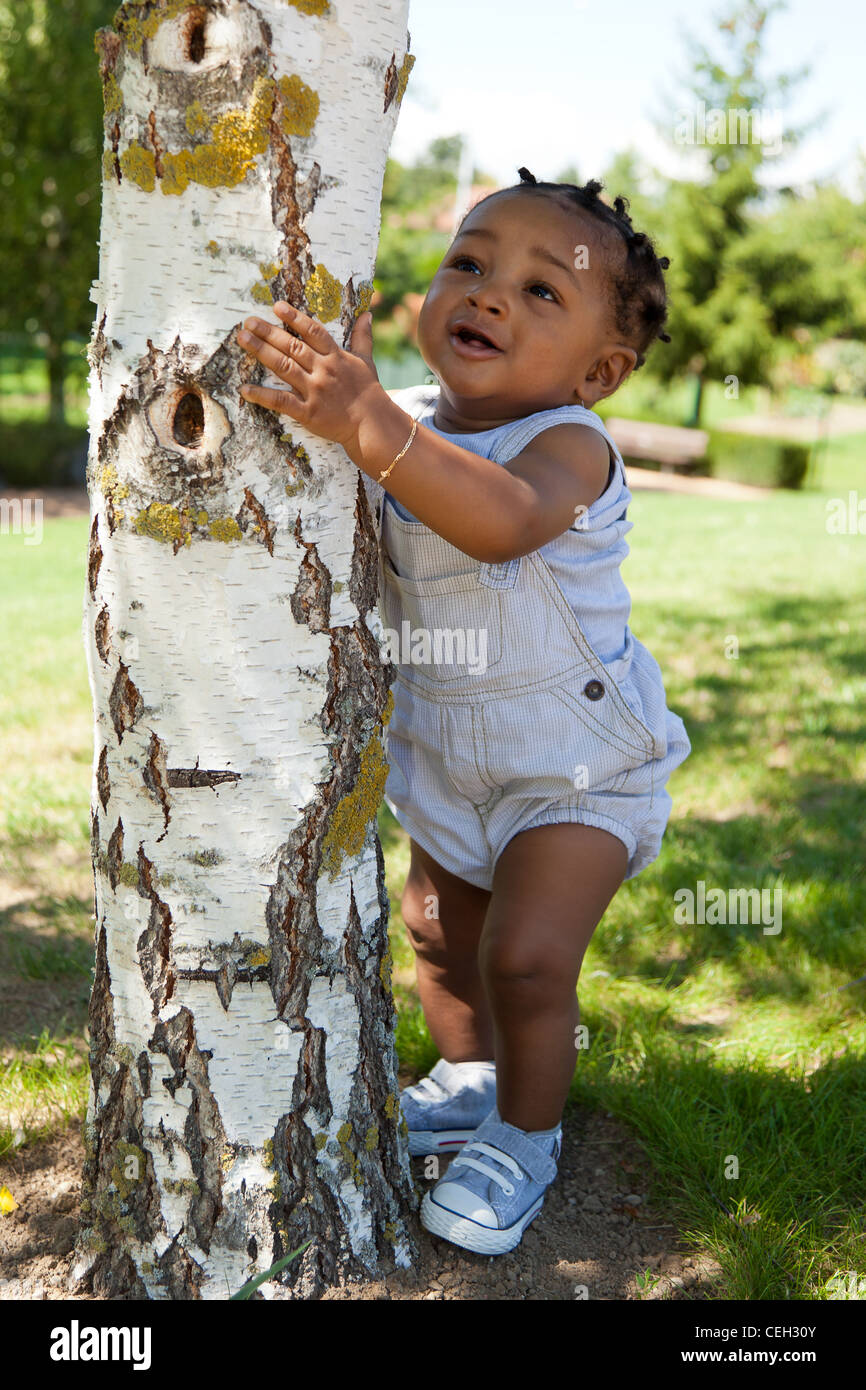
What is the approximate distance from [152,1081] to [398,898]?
1715 millimetres

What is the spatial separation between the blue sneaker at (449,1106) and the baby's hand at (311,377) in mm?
1394

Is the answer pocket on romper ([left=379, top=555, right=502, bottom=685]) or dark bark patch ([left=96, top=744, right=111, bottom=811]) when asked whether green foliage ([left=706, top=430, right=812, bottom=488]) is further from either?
dark bark patch ([left=96, top=744, right=111, bottom=811])

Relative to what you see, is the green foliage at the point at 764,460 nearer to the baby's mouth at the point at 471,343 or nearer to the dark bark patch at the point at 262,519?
the baby's mouth at the point at 471,343

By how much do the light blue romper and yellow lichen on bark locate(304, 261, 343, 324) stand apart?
1.34ft

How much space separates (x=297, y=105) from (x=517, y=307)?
0.56m

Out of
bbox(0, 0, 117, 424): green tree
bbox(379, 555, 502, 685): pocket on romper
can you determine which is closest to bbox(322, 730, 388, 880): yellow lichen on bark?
bbox(379, 555, 502, 685): pocket on romper

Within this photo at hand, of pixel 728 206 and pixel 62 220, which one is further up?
pixel 728 206

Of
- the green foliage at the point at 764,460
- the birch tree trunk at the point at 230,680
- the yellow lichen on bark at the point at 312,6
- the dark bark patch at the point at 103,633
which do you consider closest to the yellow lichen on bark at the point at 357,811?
the birch tree trunk at the point at 230,680

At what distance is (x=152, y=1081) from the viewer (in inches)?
69.8

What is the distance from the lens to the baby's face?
6.61 ft

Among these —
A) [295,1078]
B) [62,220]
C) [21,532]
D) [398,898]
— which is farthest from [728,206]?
[295,1078]

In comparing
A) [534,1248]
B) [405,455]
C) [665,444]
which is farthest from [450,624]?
[665,444]
